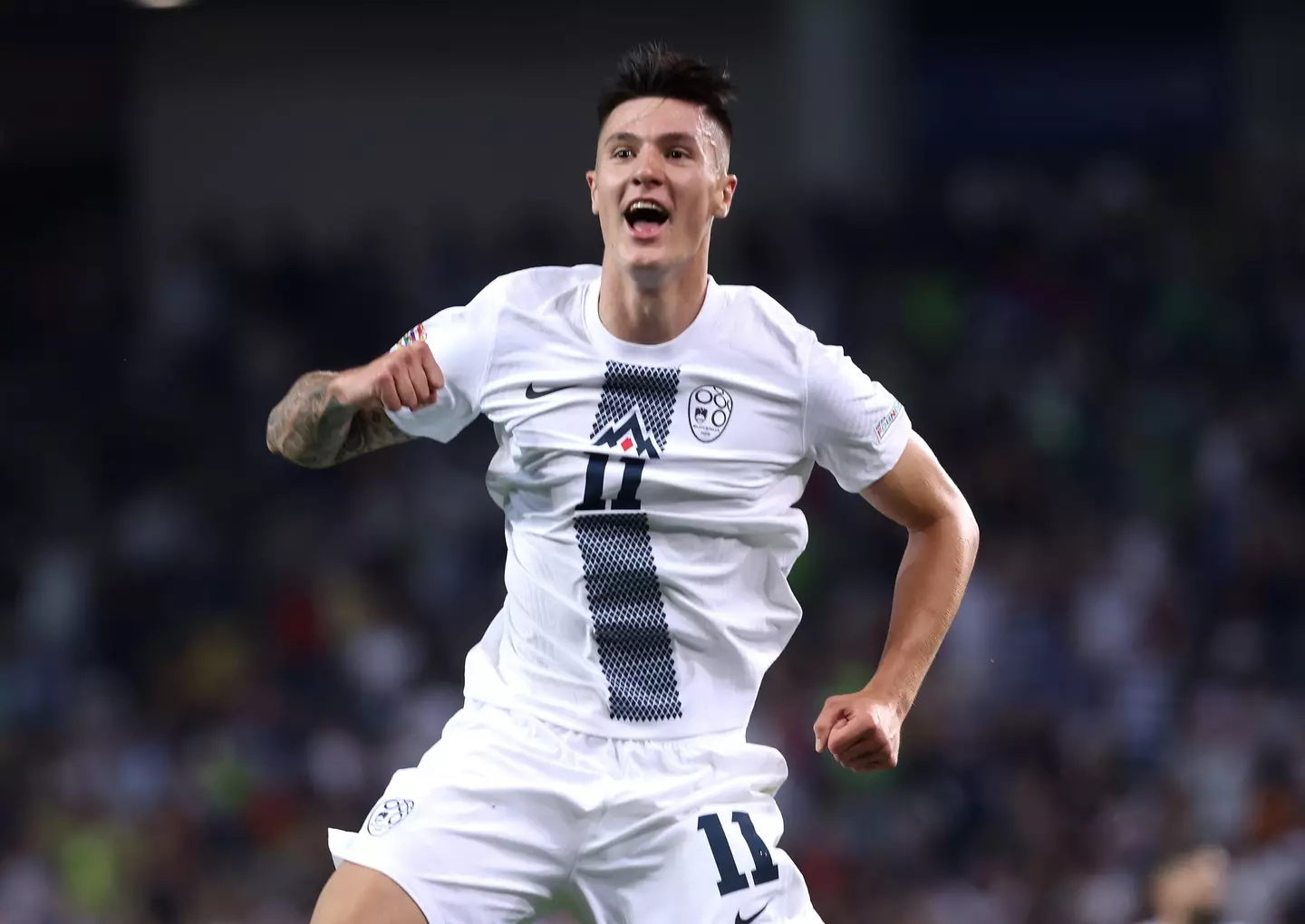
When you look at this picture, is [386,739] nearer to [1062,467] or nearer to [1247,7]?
[1062,467]

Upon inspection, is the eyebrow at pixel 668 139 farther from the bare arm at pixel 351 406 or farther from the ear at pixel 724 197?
the bare arm at pixel 351 406

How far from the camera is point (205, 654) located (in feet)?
37.2

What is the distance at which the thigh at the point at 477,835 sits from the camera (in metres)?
3.69

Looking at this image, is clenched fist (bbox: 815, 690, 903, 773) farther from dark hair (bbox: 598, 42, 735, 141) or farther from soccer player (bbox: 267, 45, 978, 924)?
dark hair (bbox: 598, 42, 735, 141)

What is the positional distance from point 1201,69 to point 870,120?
2676 mm

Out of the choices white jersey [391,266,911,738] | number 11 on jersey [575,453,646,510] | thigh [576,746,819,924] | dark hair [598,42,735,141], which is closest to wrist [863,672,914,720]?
white jersey [391,266,911,738]

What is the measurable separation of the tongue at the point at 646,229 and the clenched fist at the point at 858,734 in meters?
1.05

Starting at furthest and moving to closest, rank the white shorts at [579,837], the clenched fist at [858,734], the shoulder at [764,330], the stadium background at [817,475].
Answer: the stadium background at [817,475] < the shoulder at [764,330] < the white shorts at [579,837] < the clenched fist at [858,734]

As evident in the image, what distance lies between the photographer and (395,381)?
3.79 metres

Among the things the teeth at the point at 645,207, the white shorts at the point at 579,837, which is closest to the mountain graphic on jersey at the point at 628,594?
the white shorts at the point at 579,837

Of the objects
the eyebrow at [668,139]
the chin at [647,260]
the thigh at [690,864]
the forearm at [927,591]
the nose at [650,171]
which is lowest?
the thigh at [690,864]

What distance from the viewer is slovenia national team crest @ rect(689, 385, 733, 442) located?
400 centimetres

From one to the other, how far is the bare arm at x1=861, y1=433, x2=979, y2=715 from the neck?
0.56 meters

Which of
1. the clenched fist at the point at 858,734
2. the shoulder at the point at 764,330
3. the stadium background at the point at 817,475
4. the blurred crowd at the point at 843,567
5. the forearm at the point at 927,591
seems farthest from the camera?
the stadium background at the point at 817,475
